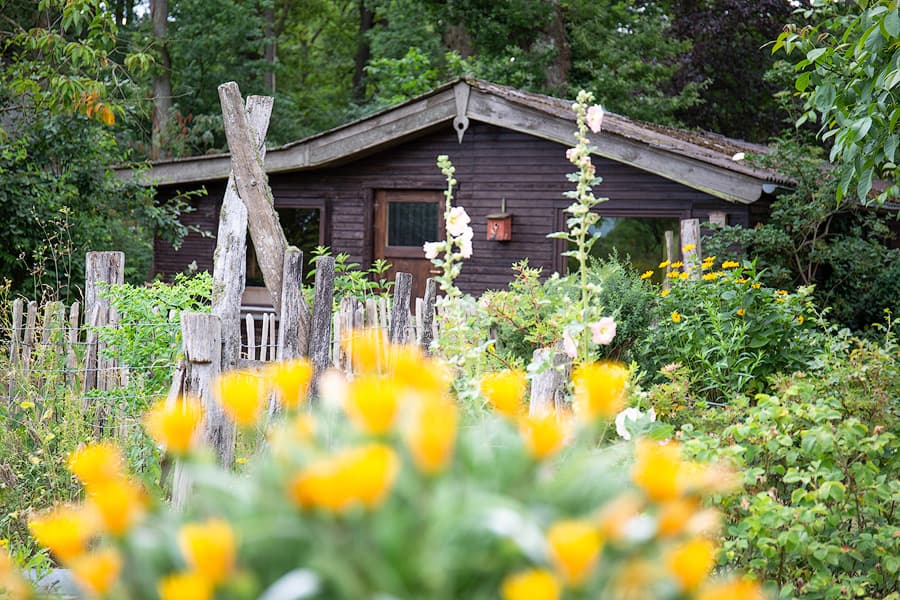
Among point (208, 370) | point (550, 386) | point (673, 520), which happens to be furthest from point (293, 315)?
point (673, 520)

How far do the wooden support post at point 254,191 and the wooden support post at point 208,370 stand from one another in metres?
1.42

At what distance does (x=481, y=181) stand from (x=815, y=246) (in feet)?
13.9

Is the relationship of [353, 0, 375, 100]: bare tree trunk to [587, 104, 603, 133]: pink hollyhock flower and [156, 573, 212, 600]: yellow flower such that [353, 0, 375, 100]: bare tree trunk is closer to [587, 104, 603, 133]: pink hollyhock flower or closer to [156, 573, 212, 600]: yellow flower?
[587, 104, 603, 133]: pink hollyhock flower

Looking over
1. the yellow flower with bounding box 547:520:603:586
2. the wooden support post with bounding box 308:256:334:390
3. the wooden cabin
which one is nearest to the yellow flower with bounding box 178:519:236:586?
the yellow flower with bounding box 547:520:603:586

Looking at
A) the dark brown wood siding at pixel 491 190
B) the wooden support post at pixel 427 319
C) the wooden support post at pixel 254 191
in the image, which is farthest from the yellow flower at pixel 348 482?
the dark brown wood siding at pixel 491 190

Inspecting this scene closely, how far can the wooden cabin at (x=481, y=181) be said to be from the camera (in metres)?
11.1

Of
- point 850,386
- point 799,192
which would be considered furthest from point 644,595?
point 799,192

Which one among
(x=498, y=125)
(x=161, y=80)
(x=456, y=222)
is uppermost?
(x=161, y=80)

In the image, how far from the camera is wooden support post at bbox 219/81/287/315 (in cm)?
579

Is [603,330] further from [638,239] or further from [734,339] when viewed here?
[638,239]

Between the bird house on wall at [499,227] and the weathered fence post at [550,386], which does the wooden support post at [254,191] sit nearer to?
the weathered fence post at [550,386]

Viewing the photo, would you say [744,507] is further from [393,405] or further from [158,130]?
[158,130]

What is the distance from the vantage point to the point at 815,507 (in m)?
2.94

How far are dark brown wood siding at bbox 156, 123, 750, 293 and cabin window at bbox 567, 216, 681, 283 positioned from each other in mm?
306
